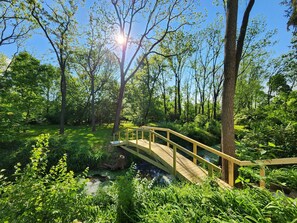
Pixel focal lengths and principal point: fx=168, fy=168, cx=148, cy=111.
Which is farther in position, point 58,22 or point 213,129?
point 213,129

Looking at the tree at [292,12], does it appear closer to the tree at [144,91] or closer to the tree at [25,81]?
the tree at [144,91]

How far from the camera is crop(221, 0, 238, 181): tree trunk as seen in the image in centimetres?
420

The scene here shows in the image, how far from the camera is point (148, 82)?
60.3 feet

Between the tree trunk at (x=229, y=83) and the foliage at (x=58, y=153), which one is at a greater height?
the tree trunk at (x=229, y=83)

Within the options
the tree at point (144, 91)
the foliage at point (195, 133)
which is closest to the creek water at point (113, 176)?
the foliage at point (195, 133)

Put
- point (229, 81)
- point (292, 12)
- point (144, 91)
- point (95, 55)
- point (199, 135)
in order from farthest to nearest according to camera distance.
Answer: point (144, 91)
point (95, 55)
point (199, 135)
point (292, 12)
point (229, 81)

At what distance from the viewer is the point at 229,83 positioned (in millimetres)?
4250

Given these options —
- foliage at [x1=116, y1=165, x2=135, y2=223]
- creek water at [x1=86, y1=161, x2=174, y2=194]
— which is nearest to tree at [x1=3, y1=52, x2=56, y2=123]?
creek water at [x1=86, y1=161, x2=174, y2=194]

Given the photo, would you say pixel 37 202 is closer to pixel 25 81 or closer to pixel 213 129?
pixel 25 81

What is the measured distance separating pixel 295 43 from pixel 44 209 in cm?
1300

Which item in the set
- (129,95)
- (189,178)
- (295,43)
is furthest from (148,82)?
(189,178)

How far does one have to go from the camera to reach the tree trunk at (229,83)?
13.8 ft

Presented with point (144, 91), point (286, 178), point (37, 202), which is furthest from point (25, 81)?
point (286, 178)

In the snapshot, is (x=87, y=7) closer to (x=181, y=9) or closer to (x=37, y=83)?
(x=181, y=9)
